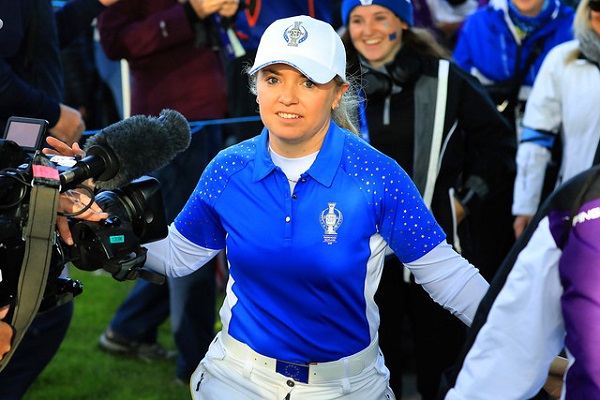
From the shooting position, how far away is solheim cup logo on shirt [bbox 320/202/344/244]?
317 cm

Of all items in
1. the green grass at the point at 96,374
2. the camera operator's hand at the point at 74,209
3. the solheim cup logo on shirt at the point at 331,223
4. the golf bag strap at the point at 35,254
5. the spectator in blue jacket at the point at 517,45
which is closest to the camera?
the golf bag strap at the point at 35,254

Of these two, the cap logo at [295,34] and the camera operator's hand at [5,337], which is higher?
the cap logo at [295,34]

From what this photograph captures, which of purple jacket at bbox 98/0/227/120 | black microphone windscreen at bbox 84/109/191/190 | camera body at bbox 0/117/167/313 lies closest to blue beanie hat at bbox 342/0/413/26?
purple jacket at bbox 98/0/227/120

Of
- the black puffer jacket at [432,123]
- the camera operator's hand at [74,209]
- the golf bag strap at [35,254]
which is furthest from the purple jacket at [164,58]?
the golf bag strap at [35,254]

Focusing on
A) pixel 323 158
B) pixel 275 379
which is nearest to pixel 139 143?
pixel 323 158

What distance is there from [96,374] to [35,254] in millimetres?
3112

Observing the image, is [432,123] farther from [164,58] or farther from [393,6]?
[164,58]

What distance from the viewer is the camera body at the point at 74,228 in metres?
2.82

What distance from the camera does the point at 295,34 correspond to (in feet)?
10.7

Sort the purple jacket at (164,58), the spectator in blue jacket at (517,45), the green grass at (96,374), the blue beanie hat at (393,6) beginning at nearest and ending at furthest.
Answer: the blue beanie hat at (393,6)
the purple jacket at (164,58)
the green grass at (96,374)
the spectator in blue jacket at (517,45)

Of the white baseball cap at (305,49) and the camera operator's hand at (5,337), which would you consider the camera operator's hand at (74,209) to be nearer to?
the camera operator's hand at (5,337)

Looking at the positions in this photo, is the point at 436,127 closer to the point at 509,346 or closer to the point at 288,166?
the point at 288,166

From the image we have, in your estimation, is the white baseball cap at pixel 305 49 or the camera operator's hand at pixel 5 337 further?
the white baseball cap at pixel 305 49

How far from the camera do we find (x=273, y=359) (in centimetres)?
324
